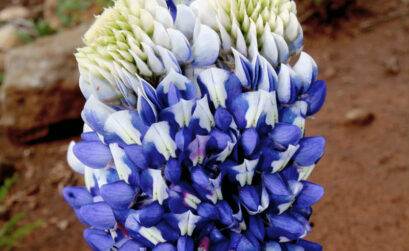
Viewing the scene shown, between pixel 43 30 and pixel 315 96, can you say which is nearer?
pixel 315 96

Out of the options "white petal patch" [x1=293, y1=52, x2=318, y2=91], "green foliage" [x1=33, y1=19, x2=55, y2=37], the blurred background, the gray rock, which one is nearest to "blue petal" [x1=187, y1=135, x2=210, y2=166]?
"white petal patch" [x1=293, y1=52, x2=318, y2=91]

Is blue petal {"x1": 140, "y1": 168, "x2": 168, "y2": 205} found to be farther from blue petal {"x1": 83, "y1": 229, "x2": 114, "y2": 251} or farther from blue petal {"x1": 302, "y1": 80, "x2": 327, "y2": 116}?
blue petal {"x1": 302, "y1": 80, "x2": 327, "y2": 116}

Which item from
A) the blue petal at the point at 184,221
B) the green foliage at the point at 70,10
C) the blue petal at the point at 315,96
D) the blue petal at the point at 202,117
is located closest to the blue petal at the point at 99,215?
the blue petal at the point at 184,221

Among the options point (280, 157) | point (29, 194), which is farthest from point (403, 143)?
point (29, 194)

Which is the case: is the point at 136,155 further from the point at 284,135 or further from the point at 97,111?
the point at 284,135

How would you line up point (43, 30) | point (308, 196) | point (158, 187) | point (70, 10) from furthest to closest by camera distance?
point (70, 10), point (43, 30), point (308, 196), point (158, 187)

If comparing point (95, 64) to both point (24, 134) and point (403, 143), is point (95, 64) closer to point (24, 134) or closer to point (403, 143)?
point (403, 143)

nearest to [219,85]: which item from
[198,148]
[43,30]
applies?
[198,148]
